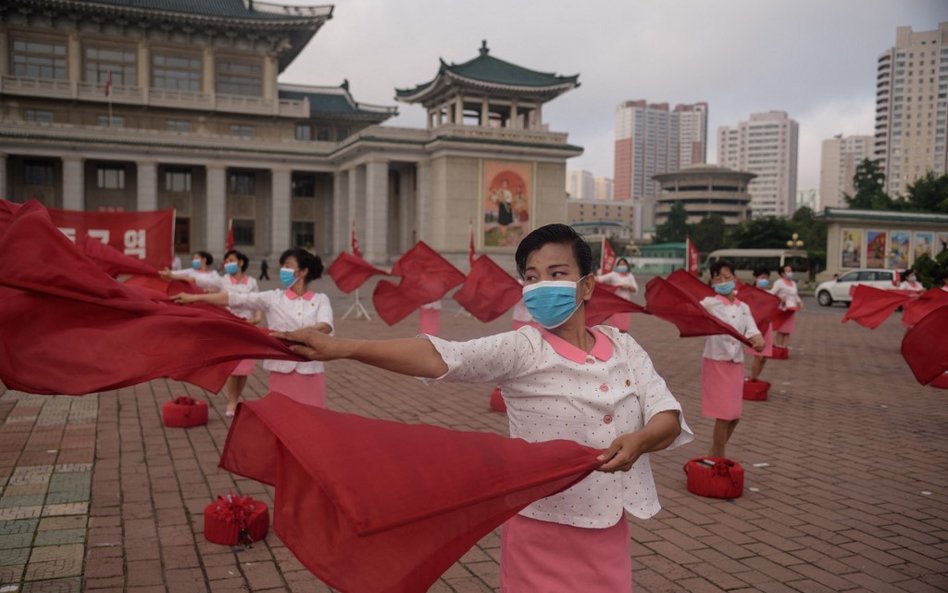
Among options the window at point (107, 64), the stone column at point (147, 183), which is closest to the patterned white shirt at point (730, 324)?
the stone column at point (147, 183)

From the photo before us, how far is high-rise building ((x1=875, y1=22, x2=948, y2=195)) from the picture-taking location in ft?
315

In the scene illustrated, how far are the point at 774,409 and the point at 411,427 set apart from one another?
8.22 metres

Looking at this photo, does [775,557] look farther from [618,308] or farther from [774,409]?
[774,409]

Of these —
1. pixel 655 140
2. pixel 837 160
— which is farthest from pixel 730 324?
pixel 655 140

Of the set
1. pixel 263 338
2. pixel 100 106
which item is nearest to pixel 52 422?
pixel 263 338

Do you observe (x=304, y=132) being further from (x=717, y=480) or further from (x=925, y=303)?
(x=717, y=480)

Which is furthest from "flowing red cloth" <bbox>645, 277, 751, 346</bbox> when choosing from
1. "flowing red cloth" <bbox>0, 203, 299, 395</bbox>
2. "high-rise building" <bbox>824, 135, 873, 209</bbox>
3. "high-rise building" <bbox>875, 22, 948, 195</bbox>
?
"high-rise building" <bbox>824, 135, 873, 209</bbox>

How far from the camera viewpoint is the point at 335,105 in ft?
175

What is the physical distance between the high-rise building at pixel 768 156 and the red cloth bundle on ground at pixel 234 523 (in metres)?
163

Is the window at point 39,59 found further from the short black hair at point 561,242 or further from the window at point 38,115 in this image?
the short black hair at point 561,242

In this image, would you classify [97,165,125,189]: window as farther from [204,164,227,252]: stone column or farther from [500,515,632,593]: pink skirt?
[500,515,632,593]: pink skirt

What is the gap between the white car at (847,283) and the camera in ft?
90.5

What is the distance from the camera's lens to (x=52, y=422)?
807 cm

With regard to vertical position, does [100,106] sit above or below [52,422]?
above
